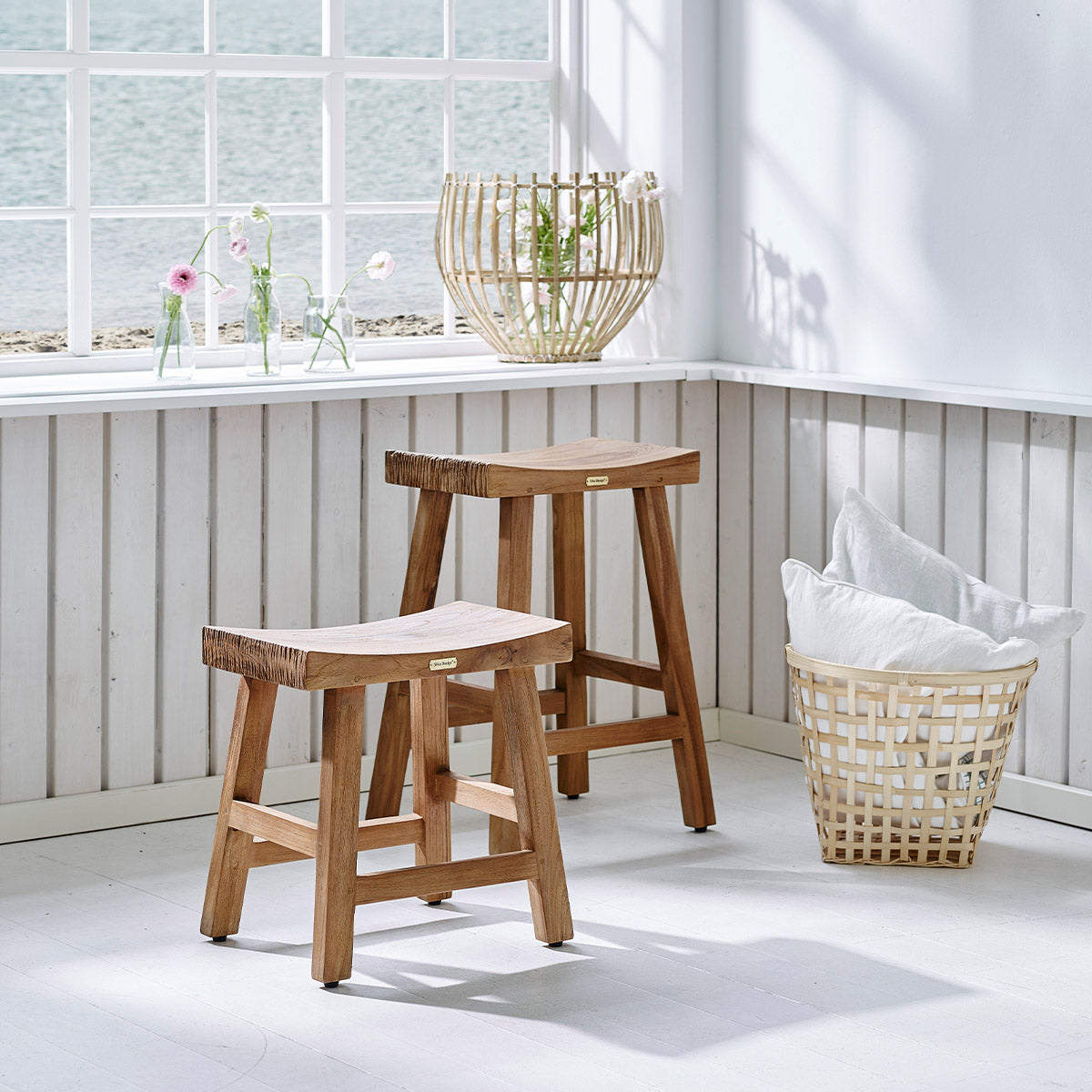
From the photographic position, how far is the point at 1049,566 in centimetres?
Result: 325

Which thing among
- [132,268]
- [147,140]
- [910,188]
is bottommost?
[132,268]

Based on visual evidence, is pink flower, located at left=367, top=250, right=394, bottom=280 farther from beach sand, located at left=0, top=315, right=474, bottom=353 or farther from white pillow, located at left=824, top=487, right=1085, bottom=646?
white pillow, located at left=824, top=487, right=1085, bottom=646

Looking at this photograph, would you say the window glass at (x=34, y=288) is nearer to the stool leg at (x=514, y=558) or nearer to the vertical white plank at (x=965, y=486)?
the stool leg at (x=514, y=558)

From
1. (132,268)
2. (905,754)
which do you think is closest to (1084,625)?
(905,754)

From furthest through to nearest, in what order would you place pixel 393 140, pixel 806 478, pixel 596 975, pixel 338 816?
pixel 393 140 < pixel 806 478 < pixel 596 975 < pixel 338 816

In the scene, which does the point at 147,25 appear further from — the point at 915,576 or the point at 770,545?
the point at 915,576

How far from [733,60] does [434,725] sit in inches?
71.9

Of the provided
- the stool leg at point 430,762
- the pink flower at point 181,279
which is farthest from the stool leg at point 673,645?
the pink flower at point 181,279

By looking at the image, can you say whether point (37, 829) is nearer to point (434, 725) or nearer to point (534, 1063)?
point (434, 725)

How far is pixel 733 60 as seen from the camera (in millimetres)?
3885

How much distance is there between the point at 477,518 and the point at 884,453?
83cm

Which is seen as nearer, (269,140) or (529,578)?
(529,578)

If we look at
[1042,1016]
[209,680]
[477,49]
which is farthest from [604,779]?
[477,49]

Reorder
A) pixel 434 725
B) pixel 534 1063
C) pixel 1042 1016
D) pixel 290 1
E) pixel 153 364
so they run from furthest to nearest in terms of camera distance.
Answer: pixel 290 1
pixel 153 364
pixel 434 725
pixel 1042 1016
pixel 534 1063
